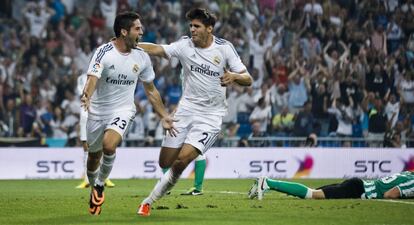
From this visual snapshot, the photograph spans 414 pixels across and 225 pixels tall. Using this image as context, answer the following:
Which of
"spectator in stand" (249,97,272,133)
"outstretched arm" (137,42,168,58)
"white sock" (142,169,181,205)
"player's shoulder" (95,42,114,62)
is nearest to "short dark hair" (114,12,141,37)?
"player's shoulder" (95,42,114,62)

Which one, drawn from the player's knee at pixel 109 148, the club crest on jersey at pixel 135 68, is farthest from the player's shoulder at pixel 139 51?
the player's knee at pixel 109 148

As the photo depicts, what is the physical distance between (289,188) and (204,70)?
8.10 feet

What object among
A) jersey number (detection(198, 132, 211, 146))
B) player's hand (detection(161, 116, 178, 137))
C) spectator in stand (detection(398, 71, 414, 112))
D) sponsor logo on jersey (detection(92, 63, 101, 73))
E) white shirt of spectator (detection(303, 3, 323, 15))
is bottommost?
jersey number (detection(198, 132, 211, 146))

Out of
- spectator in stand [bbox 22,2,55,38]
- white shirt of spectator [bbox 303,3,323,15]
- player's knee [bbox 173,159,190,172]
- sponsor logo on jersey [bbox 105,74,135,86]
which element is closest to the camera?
player's knee [bbox 173,159,190,172]

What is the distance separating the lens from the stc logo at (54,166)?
23.5 m

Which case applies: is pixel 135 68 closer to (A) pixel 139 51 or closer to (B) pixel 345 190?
(A) pixel 139 51

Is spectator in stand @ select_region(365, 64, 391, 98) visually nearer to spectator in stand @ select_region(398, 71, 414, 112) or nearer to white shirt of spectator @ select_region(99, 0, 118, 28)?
spectator in stand @ select_region(398, 71, 414, 112)

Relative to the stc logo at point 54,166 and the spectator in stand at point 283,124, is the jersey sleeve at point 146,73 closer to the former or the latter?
the stc logo at point 54,166

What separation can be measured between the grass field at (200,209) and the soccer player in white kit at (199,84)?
3.05 ft

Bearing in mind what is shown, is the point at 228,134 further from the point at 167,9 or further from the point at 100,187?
the point at 100,187

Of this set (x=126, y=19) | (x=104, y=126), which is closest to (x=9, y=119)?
(x=104, y=126)

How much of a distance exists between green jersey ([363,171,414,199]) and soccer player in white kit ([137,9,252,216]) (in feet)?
9.40

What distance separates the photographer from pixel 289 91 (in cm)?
2645

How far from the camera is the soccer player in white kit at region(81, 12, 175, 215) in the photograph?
13303mm
